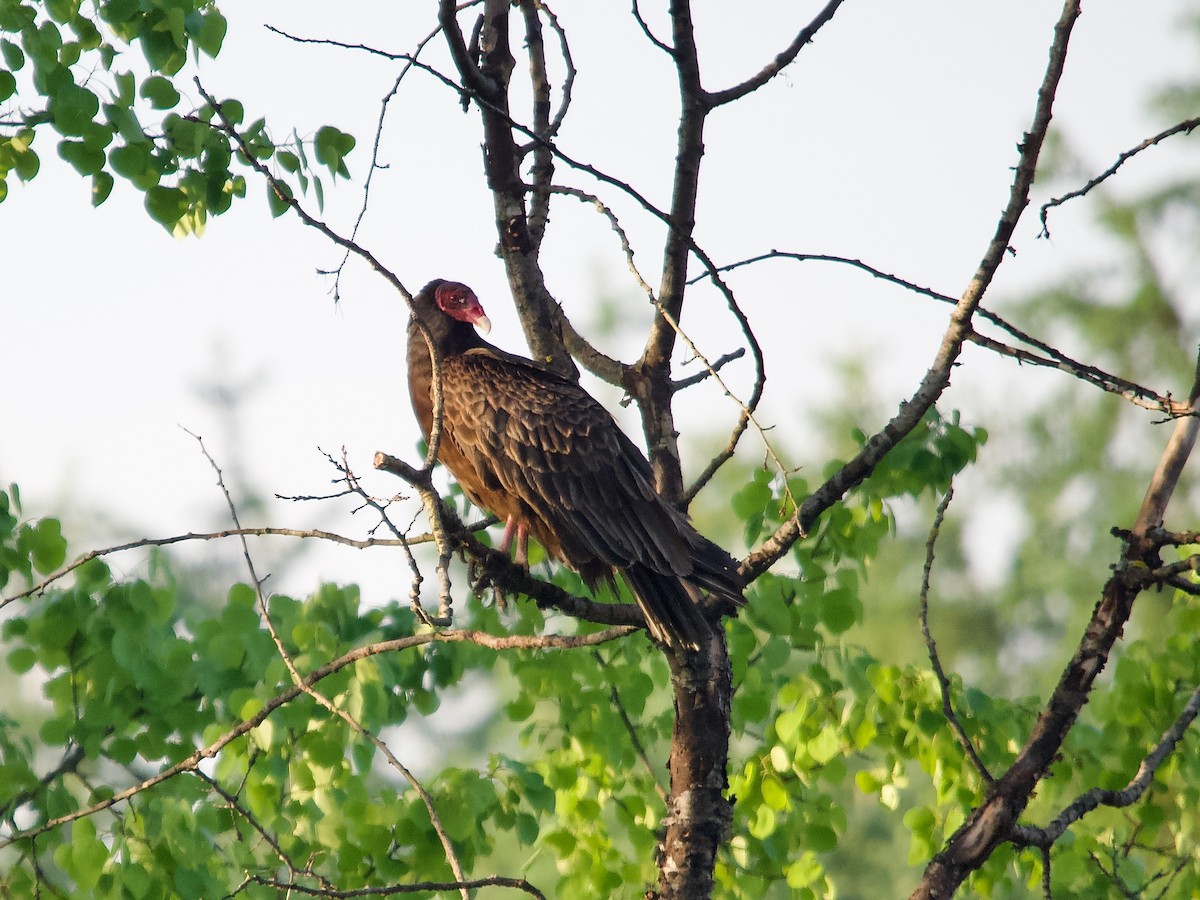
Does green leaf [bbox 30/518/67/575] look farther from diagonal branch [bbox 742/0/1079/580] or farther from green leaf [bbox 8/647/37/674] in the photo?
diagonal branch [bbox 742/0/1079/580]

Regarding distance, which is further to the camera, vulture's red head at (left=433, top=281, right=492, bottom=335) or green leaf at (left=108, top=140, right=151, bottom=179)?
vulture's red head at (left=433, top=281, right=492, bottom=335)

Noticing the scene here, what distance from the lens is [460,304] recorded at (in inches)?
177

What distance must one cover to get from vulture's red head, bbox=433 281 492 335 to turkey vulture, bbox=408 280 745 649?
27 centimetres

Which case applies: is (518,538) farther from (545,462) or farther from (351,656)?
(351,656)

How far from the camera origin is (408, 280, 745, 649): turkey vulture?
11.5 feet

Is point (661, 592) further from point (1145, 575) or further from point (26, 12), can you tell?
point (26, 12)

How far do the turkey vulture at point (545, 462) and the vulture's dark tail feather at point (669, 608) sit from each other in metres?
0.10

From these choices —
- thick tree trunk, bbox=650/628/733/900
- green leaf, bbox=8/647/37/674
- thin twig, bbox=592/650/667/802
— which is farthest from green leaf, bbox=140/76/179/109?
thin twig, bbox=592/650/667/802

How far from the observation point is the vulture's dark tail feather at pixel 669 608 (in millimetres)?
3008

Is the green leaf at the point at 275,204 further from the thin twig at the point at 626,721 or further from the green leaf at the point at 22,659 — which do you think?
the thin twig at the point at 626,721

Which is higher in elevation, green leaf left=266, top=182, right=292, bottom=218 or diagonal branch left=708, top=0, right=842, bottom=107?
diagonal branch left=708, top=0, right=842, bottom=107

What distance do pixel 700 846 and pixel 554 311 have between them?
62.0 inches

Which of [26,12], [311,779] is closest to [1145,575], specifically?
[311,779]

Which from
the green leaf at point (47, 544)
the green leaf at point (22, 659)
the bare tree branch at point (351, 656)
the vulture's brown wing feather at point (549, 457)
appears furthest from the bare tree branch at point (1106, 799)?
the green leaf at point (22, 659)
